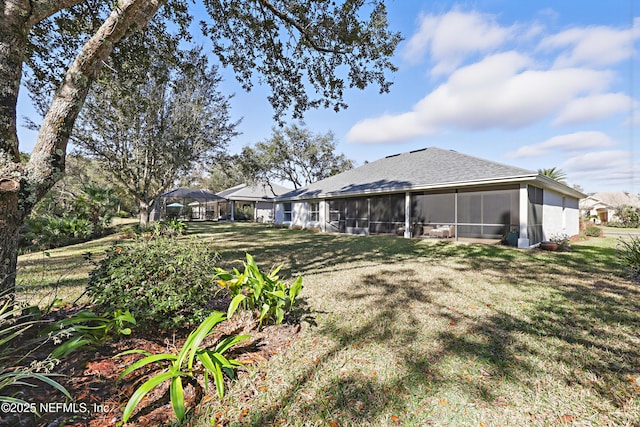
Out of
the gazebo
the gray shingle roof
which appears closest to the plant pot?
the gray shingle roof

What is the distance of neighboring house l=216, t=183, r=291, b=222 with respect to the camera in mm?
30734

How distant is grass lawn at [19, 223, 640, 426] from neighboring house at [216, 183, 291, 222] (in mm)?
26006

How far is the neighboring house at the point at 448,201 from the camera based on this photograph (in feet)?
33.7

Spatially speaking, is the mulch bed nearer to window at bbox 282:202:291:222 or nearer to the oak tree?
the oak tree

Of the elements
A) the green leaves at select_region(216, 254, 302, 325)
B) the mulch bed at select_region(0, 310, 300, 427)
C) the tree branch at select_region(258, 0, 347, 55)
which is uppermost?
the tree branch at select_region(258, 0, 347, 55)

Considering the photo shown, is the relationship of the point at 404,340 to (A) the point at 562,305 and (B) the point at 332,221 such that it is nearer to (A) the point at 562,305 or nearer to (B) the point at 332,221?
(A) the point at 562,305

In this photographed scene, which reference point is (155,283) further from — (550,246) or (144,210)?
(144,210)

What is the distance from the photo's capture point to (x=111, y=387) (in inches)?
81.7

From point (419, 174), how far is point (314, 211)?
8.30 metres

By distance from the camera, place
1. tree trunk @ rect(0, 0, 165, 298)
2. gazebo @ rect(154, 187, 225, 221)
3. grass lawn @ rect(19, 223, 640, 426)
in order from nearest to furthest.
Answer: grass lawn @ rect(19, 223, 640, 426) < tree trunk @ rect(0, 0, 165, 298) < gazebo @ rect(154, 187, 225, 221)

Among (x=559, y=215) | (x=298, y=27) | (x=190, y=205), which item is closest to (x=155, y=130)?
(x=298, y=27)

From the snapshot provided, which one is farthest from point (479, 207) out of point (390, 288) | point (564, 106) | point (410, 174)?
point (390, 288)

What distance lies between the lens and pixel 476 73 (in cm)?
1023

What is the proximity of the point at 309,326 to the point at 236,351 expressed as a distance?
1.01 metres
